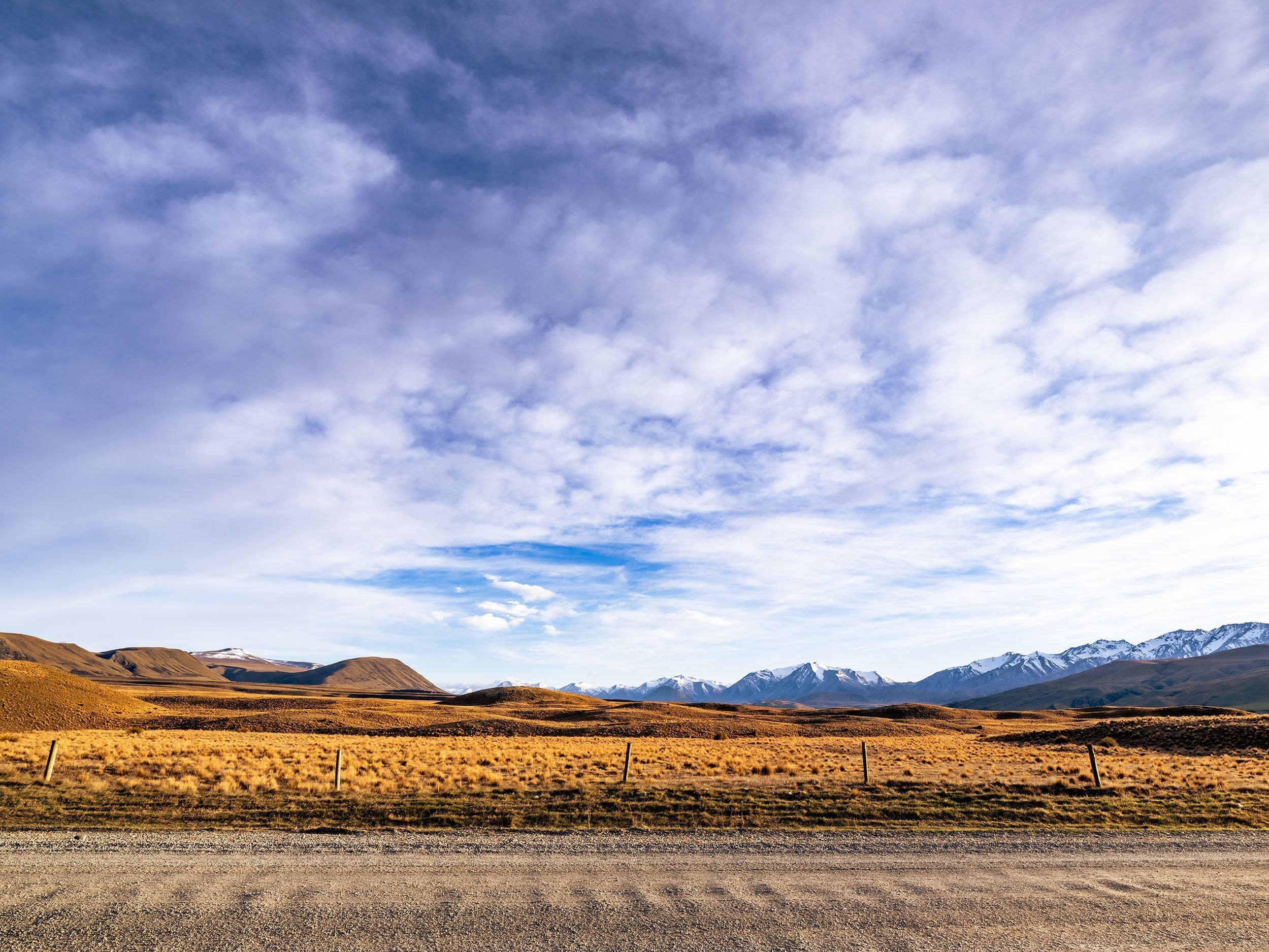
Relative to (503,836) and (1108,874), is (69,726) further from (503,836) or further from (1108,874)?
(1108,874)

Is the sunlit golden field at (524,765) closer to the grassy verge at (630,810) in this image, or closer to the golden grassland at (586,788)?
the golden grassland at (586,788)

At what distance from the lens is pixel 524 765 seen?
103 ft

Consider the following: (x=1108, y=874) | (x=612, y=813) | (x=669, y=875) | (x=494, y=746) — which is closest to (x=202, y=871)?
(x=669, y=875)

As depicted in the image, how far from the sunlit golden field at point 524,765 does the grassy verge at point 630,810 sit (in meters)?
1.70

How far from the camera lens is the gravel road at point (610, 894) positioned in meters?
10.1

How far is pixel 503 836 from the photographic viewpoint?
16.3 meters

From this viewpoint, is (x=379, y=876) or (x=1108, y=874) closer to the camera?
(x=379, y=876)

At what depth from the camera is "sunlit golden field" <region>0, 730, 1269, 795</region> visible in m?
24.6

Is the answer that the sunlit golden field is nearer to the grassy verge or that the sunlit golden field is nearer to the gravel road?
the grassy verge

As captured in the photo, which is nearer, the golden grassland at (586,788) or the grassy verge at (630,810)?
the grassy verge at (630,810)

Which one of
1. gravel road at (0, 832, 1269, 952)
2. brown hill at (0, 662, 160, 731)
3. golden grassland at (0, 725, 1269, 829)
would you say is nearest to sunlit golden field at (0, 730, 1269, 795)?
golden grassland at (0, 725, 1269, 829)

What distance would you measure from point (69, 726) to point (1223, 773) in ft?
263

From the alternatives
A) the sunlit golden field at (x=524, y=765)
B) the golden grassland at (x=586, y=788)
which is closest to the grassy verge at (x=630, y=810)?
the golden grassland at (x=586, y=788)

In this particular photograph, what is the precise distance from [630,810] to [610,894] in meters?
8.71
